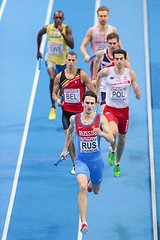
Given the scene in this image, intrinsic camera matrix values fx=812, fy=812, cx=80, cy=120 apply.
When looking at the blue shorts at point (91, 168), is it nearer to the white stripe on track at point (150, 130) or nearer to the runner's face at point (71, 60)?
the white stripe on track at point (150, 130)

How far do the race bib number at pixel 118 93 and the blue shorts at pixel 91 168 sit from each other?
149 centimetres

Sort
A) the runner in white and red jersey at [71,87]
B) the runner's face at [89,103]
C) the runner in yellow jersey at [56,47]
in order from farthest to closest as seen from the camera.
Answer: the runner in yellow jersey at [56,47] → the runner in white and red jersey at [71,87] → the runner's face at [89,103]

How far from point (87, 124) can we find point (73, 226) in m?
1.72

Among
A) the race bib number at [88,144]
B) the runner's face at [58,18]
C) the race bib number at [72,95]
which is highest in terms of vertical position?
the runner's face at [58,18]

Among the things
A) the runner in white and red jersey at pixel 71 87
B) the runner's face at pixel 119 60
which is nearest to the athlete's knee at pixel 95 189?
the runner in white and red jersey at pixel 71 87

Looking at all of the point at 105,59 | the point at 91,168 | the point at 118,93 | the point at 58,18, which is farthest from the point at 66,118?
the point at 58,18

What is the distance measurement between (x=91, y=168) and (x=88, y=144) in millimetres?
399

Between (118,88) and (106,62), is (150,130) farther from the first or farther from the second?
(118,88)

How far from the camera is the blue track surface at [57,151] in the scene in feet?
41.8

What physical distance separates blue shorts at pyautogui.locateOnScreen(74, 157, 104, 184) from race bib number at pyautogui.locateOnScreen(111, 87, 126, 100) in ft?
4.90

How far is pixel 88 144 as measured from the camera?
11992mm

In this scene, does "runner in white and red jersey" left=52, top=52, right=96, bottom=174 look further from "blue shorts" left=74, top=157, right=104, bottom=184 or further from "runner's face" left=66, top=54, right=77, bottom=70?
"blue shorts" left=74, top=157, right=104, bottom=184

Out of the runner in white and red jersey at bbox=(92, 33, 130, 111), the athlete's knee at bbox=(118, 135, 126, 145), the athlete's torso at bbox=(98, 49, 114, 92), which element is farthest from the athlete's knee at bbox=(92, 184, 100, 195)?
the athlete's torso at bbox=(98, 49, 114, 92)

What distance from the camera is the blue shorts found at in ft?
39.1
